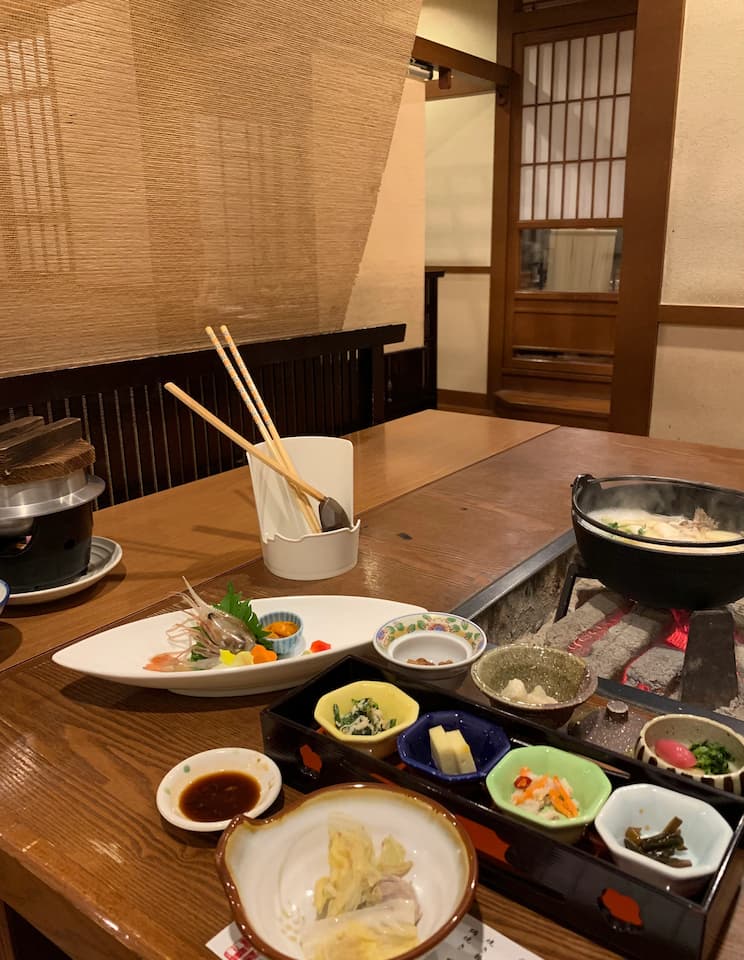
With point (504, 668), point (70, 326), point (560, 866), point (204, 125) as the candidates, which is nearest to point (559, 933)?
point (560, 866)

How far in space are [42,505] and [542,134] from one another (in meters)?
5.98

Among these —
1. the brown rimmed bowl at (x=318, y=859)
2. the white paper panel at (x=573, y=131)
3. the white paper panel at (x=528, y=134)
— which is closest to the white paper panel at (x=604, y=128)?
the white paper panel at (x=573, y=131)

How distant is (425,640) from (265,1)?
1854 millimetres

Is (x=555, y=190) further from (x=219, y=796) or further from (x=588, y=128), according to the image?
(x=219, y=796)

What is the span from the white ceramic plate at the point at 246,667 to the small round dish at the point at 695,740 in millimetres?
391

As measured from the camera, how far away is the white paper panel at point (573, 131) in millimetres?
6070

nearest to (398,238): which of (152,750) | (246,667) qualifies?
(246,667)

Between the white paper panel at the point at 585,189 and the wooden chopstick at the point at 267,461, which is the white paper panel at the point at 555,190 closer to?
the white paper panel at the point at 585,189

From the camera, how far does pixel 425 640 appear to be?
1.13 metres

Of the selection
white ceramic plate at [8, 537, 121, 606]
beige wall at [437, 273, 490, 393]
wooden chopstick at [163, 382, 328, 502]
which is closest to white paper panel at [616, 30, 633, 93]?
beige wall at [437, 273, 490, 393]

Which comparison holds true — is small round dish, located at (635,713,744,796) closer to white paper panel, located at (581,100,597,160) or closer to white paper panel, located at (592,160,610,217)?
white paper panel, located at (592,160,610,217)

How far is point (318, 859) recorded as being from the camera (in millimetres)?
737

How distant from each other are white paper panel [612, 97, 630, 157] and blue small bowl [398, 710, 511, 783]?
19.7 ft

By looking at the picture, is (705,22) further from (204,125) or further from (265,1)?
(204,125)
